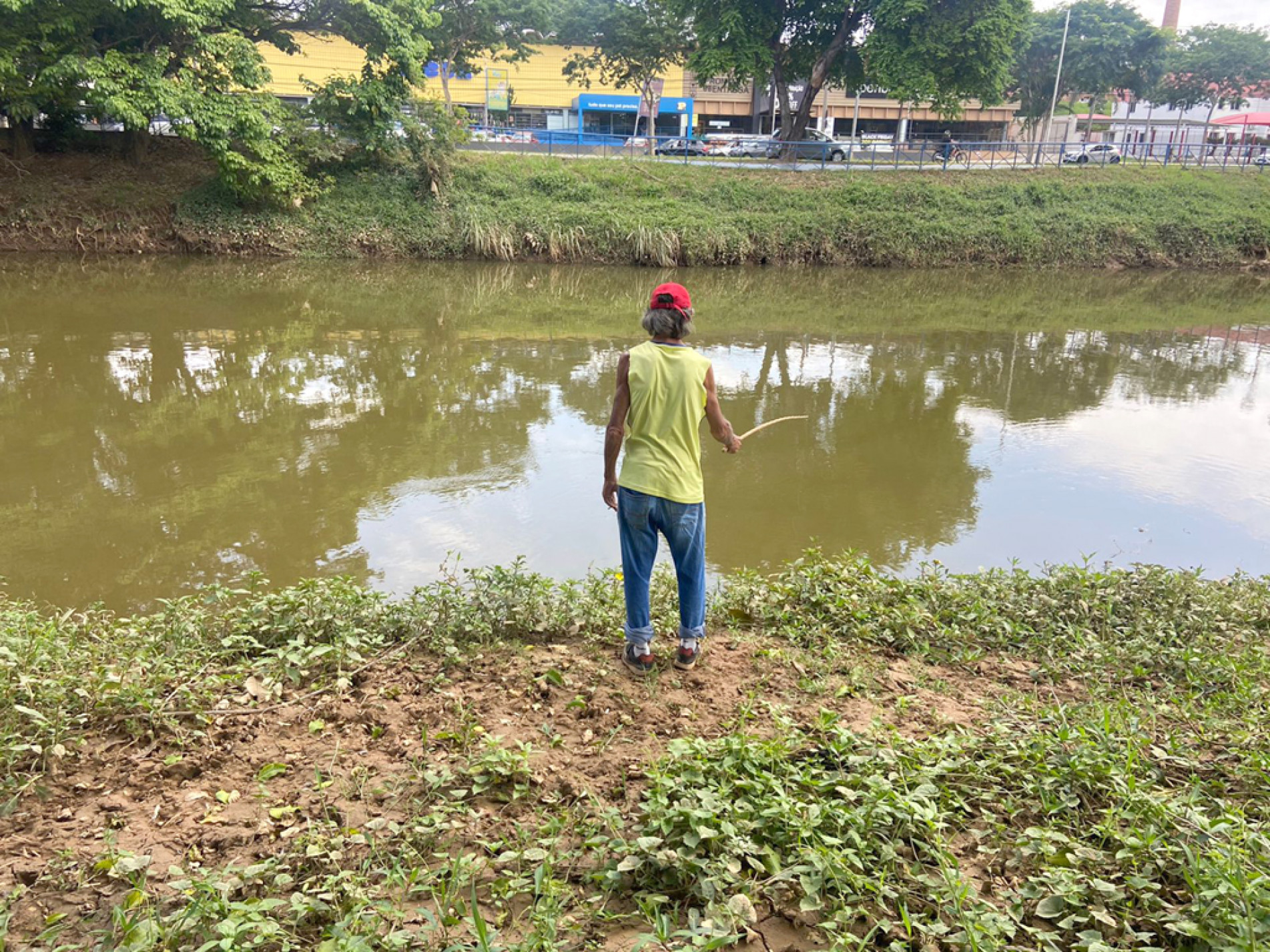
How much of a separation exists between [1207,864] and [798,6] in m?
26.6

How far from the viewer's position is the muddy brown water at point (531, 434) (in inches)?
227

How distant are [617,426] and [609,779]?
4.75ft

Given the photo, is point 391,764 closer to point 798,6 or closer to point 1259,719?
point 1259,719

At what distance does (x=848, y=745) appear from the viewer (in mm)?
2840

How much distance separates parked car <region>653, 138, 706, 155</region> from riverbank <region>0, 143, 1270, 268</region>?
513 cm

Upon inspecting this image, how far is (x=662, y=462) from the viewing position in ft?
11.7

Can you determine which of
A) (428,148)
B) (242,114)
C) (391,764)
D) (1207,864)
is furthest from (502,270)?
(1207,864)

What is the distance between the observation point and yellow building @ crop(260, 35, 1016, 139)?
4225cm

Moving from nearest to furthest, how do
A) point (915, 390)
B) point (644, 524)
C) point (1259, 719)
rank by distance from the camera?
point (1259, 719) < point (644, 524) < point (915, 390)

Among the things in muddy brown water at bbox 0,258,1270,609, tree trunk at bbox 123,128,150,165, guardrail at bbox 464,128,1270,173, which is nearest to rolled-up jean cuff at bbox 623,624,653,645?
muddy brown water at bbox 0,258,1270,609

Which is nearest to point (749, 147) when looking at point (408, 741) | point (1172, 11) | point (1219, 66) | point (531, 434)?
point (531, 434)

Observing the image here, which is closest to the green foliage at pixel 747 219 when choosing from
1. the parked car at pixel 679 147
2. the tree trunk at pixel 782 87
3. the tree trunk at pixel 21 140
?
the tree trunk at pixel 782 87

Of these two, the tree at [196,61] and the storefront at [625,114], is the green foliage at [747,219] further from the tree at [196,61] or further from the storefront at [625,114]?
the storefront at [625,114]

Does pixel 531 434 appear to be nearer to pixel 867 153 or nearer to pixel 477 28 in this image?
pixel 867 153
